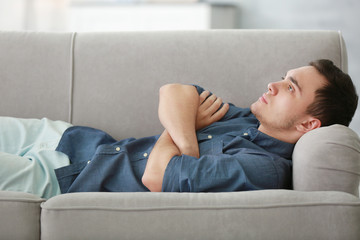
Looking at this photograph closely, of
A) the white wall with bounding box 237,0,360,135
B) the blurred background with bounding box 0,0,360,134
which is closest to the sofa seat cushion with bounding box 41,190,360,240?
the white wall with bounding box 237,0,360,135

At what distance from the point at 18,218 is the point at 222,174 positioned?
0.56m

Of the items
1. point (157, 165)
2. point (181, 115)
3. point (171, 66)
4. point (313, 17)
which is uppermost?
point (313, 17)

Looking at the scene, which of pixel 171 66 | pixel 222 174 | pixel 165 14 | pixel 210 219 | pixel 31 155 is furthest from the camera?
pixel 165 14

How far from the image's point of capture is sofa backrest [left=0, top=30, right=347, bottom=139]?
1.78m

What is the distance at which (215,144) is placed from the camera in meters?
1.47

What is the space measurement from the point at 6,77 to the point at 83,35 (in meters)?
0.36

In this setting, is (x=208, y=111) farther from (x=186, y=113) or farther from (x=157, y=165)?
(x=157, y=165)

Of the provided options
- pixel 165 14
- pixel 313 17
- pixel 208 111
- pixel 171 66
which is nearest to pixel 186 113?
pixel 208 111

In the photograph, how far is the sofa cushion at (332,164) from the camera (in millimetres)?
1201

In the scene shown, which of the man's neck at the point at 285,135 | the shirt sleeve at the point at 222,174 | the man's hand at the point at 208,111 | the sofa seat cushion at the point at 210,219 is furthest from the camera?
the man's hand at the point at 208,111

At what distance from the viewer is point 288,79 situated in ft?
4.93

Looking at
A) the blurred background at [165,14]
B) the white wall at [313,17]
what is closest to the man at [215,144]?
the white wall at [313,17]

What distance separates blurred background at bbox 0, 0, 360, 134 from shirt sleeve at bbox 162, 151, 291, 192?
2654 millimetres

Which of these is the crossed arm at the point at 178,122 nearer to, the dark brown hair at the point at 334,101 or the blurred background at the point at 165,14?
the dark brown hair at the point at 334,101
